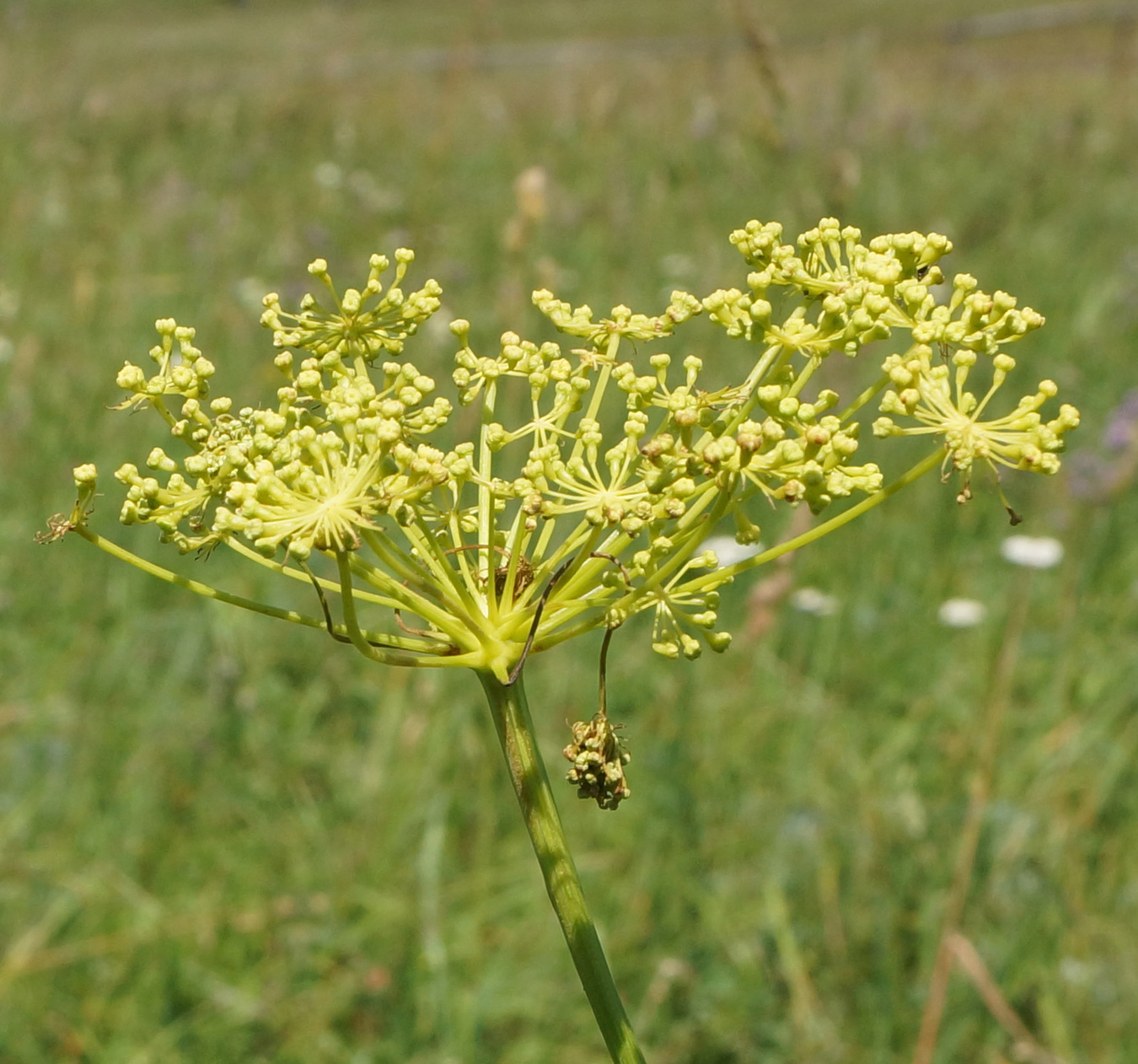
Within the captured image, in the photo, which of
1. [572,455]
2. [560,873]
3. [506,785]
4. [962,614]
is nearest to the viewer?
[560,873]

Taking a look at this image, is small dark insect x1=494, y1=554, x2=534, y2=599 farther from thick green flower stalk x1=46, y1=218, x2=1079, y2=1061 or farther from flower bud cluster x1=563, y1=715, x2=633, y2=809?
flower bud cluster x1=563, y1=715, x2=633, y2=809

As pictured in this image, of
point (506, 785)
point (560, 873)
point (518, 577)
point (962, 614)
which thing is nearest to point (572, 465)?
point (518, 577)

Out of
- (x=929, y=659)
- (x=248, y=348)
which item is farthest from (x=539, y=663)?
(x=248, y=348)

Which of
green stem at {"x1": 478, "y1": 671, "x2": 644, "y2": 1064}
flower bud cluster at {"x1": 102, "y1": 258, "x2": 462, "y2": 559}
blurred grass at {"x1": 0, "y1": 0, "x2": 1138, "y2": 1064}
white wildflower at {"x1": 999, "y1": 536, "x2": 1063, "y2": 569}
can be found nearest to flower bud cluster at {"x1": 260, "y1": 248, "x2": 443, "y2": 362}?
flower bud cluster at {"x1": 102, "y1": 258, "x2": 462, "y2": 559}

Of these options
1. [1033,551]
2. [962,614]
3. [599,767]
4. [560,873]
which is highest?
[1033,551]

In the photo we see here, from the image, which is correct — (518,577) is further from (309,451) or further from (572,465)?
(309,451)

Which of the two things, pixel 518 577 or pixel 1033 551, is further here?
pixel 1033 551

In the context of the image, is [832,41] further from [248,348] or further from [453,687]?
[453,687]
